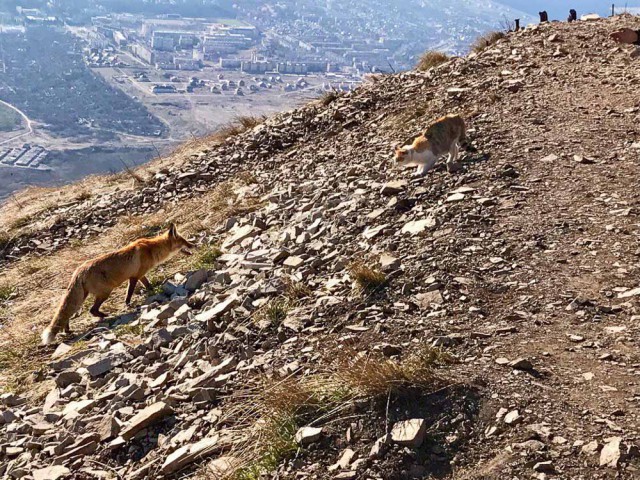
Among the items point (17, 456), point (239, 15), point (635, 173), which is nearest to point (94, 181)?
point (17, 456)

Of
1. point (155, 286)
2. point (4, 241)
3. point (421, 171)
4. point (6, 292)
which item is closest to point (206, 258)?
point (155, 286)

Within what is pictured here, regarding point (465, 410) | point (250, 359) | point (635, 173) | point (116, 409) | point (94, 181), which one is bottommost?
point (94, 181)

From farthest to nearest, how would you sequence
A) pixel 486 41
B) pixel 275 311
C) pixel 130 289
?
pixel 486 41, pixel 130 289, pixel 275 311

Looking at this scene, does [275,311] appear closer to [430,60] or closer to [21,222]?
[21,222]

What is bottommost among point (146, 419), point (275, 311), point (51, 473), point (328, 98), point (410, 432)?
point (51, 473)

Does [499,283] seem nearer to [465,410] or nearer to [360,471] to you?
[465,410]

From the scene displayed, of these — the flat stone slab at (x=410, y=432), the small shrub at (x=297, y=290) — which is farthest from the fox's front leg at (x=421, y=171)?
the flat stone slab at (x=410, y=432)

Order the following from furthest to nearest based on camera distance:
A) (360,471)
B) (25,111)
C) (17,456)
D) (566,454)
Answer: (25,111) < (17,456) < (360,471) < (566,454)

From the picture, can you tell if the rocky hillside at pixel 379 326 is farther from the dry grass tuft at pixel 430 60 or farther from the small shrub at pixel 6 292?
the dry grass tuft at pixel 430 60
